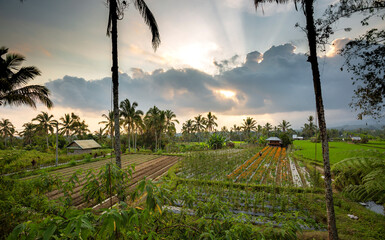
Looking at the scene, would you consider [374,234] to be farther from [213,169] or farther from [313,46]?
[213,169]

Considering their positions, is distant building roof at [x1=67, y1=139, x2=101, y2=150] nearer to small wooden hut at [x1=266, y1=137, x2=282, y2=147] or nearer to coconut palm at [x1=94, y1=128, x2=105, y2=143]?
coconut palm at [x1=94, y1=128, x2=105, y2=143]

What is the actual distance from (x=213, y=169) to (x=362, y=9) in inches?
511

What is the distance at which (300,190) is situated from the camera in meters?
8.67

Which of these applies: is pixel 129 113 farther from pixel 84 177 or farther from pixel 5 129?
pixel 5 129

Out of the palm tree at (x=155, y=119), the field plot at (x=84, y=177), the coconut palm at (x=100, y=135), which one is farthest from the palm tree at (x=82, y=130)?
the field plot at (x=84, y=177)

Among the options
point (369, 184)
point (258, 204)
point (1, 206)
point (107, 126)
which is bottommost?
point (258, 204)

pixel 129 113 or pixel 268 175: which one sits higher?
pixel 129 113

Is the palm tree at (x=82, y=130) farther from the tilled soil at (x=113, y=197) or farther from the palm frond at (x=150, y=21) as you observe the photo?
the palm frond at (x=150, y=21)

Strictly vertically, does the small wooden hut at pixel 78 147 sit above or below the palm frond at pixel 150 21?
below

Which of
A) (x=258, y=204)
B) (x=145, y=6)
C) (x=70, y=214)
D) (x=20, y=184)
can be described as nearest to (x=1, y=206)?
(x=20, y=184)

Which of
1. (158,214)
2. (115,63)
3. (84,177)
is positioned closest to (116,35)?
(115,63)

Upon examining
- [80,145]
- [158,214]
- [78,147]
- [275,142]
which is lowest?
[275,142]

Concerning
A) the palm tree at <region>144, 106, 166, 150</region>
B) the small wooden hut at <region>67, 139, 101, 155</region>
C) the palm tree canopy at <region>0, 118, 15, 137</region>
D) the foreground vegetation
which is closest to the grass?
the foreground vegetation

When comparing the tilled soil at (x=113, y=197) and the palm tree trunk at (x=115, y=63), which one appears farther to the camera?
the palm tree trunk at (x=115, y=63)
